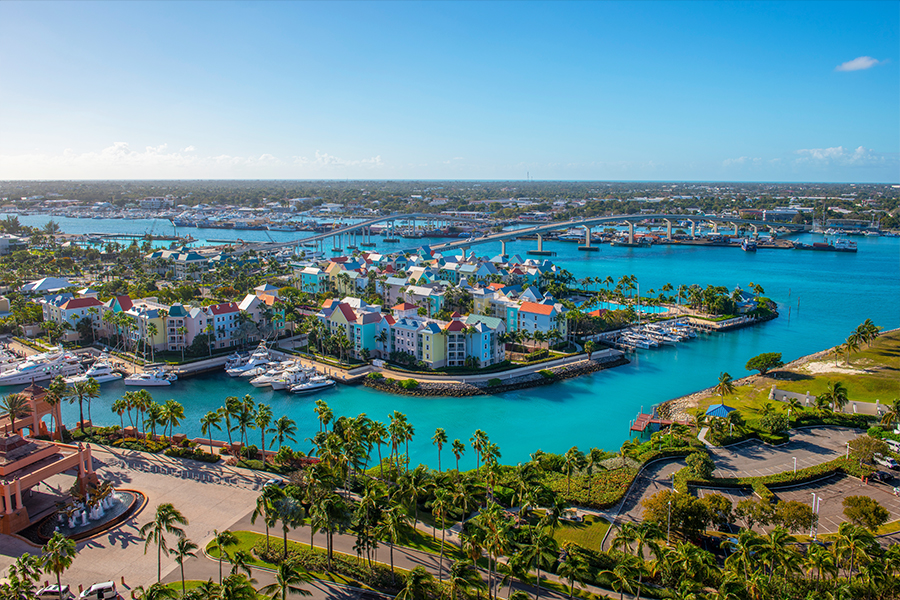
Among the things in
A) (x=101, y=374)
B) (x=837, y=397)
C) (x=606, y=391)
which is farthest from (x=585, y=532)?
(x=101, y=374)

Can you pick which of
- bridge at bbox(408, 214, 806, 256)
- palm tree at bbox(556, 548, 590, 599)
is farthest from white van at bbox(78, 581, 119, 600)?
bridge at bbox(408, 214, 806, 256)

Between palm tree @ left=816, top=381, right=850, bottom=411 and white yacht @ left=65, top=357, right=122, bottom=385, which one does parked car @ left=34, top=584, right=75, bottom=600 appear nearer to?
white yacht @ left=65, top=357, right=122, bottom=385

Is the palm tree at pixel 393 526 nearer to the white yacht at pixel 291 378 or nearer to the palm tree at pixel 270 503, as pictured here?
the palm tree at pixel 270 503

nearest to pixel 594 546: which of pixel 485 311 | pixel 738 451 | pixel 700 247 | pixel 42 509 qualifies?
pixel 738 451

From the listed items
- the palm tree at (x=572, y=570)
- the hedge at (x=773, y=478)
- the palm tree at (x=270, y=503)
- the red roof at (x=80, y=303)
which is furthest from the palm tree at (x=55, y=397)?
the hedge at (x=773, y=478)

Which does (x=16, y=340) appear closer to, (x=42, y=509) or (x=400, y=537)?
(x=42, y=509)

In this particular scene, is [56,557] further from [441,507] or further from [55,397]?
[55,397]
